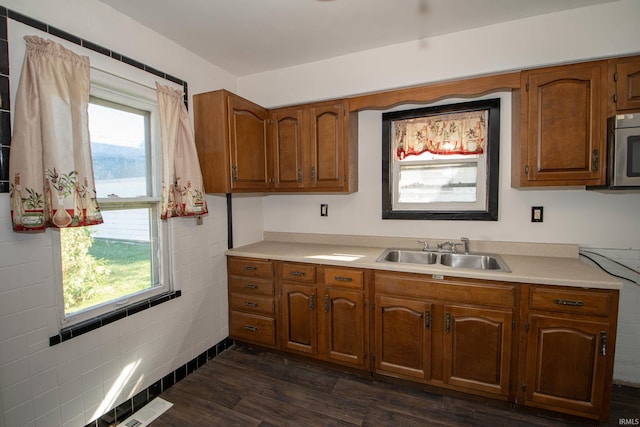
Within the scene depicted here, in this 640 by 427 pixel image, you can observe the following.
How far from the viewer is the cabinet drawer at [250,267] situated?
8.26 feet

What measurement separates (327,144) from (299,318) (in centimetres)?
147

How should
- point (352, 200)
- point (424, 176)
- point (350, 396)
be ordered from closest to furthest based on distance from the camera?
point (350, 396), point (424, 176), point (352, 200)

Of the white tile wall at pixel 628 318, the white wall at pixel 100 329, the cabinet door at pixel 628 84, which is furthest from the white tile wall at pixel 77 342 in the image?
the white tile wall at pixel 628 318

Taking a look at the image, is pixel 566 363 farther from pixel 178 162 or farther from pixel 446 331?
pixel 178 162

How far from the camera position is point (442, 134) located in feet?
8.23

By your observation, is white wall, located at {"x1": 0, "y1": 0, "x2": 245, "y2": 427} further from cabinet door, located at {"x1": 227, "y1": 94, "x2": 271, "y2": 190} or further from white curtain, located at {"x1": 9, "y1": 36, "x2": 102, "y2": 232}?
cabinet door, located at {"x1": 227, "y1": 94, "x2": 271, "y2": 190}

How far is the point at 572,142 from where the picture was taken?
189cm

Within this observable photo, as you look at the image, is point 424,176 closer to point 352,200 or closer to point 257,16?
point 352,200

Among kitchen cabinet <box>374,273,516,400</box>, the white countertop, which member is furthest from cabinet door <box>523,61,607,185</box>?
kitchen cabinet <box>374,273,516,400</box>

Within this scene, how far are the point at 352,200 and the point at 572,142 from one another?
164 cm

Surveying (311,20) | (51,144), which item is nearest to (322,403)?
(51,144)

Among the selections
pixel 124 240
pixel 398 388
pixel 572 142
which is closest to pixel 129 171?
pixel 124 240

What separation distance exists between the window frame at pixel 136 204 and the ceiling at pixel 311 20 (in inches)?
18.5

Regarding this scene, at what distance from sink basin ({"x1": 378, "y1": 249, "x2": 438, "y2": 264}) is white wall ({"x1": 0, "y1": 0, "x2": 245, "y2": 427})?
1501 mm
